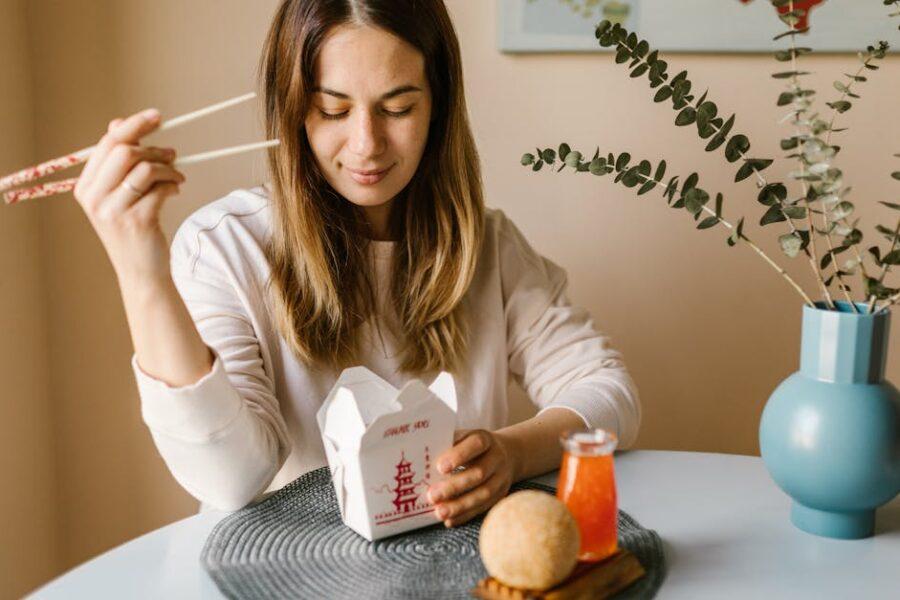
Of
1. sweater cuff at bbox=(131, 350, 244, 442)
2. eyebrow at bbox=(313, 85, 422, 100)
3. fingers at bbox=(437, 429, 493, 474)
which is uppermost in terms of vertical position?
eyebrow at bbox=(313, 85, 422, 100)

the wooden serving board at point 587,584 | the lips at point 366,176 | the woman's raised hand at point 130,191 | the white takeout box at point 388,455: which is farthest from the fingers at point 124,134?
the wooden serving board at point 587,584

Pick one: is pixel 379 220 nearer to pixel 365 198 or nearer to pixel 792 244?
pixel 365 198

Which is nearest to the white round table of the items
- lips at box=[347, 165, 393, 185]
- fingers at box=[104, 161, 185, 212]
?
fingers at box=[104, 161, 185, 212]

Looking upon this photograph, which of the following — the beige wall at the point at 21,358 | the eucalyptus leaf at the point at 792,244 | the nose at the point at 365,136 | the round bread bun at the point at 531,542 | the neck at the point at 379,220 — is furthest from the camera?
the beige wall at the point at 21,358

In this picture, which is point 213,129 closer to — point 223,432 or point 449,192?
point 449,192

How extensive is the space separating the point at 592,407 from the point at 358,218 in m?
0.48

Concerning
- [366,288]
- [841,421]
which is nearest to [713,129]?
[841,421]

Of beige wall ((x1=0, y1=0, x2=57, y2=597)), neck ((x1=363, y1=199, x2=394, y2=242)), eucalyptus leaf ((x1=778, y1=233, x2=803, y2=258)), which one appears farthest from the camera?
beige wall ((x1=0, y1=0, x2=57, y2=597))

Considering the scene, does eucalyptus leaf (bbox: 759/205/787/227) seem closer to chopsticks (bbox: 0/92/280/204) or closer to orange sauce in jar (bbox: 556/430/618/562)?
orange sauce in jar (bbox: 556/430/618/562)

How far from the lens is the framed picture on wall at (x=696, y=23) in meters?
1.70

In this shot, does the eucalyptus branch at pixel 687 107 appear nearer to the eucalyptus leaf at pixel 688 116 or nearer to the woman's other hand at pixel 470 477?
the eucalyptus leaf at pixel 688 116

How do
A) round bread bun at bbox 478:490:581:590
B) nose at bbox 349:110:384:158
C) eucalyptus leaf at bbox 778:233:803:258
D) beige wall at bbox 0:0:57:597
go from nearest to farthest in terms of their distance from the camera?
round bread bun at bbox 478:490:581:590 → eucalyptus leaf at bbox 778:233:803:258 → nose at bbox 349:110:384:158 → beige wall at bbox 0:0:57:597

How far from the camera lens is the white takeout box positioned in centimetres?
93

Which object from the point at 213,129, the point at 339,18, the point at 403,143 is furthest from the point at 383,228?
the point at 213,129
